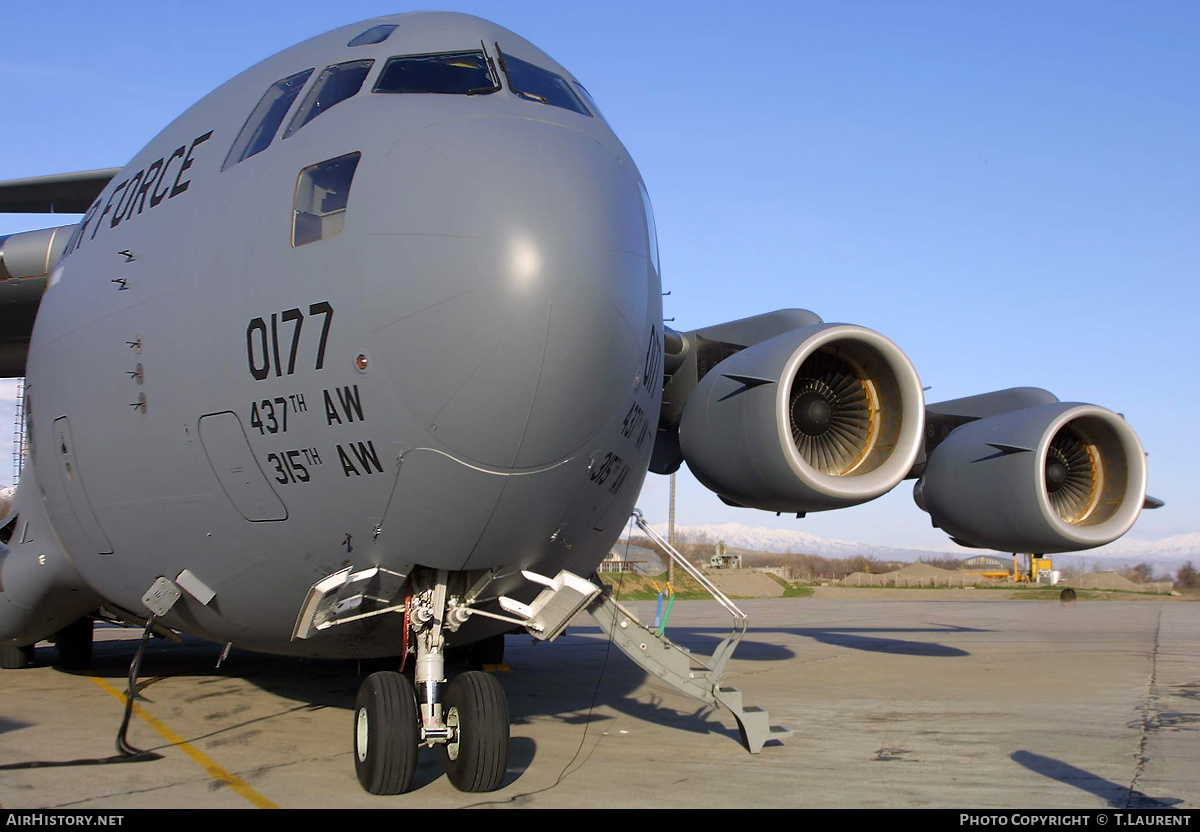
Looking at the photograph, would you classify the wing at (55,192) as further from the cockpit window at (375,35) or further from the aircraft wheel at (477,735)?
the aircraft wheel at (477,735)

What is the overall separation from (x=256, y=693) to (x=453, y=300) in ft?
22.9

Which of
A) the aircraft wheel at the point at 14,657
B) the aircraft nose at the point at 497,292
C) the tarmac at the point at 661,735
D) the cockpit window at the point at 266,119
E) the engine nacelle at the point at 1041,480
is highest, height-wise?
the cockpit window at the point at 266,119

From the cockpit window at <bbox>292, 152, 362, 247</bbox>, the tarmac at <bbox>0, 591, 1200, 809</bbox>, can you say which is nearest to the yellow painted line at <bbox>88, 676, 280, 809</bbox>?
the tarmac at <bbox>0, 591, 1200, 809</bbox>

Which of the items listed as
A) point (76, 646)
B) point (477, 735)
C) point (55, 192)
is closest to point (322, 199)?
point (477, 735)

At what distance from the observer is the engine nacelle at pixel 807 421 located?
25.7ft

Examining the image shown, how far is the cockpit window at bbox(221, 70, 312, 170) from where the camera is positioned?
6883 millimetres

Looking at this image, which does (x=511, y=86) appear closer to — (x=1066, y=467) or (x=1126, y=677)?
(x=1066, y=467)

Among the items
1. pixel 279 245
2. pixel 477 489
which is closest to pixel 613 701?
pixel 477 489

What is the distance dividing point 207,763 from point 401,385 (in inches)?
144

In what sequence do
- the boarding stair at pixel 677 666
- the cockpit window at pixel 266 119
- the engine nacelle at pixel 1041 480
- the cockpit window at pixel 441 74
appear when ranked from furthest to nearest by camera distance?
the engine nacelle at pixel 1041 480, the boarding stair at pixel 677 666, the cockpit window at pixel 266 119, the cockpit window at pixel 441 74

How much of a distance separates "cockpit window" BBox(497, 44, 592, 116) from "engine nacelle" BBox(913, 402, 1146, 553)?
5.40 metres

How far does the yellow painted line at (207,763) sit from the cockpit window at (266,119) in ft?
13.1

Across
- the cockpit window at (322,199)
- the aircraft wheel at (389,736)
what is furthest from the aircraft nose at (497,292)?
the aircraft wheel at (389,736)

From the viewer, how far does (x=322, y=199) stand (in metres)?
6.12
